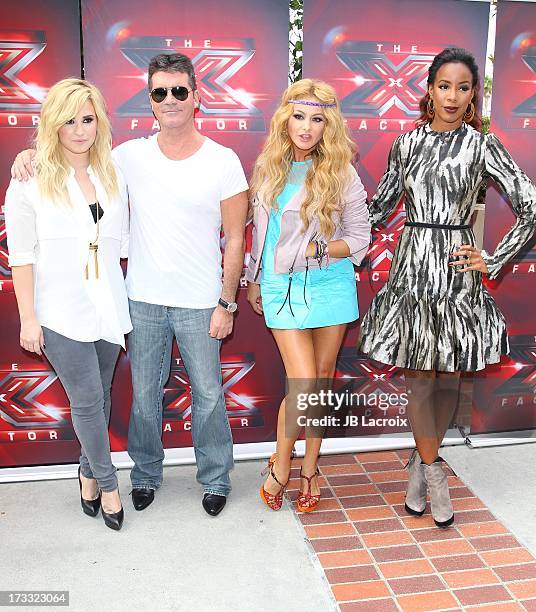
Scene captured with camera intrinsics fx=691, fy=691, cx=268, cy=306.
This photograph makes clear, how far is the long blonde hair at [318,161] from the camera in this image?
2.89 meters

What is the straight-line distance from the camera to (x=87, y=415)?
2930 millimetres

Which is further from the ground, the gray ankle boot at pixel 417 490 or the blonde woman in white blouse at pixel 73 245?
the blonde woman in white blouse at pixel 73 245

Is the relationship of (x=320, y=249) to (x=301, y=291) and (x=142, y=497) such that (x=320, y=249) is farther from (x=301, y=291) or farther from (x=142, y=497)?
(x=142, y=497)

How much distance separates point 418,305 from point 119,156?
1.46 meters

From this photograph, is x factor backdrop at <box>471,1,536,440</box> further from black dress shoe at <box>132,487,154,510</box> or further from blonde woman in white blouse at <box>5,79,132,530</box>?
blonde woman in white blouse at <box>5,79,132,530</box>

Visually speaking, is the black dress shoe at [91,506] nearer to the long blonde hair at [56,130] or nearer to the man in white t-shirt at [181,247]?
the man in white t-shirt at [181,247]

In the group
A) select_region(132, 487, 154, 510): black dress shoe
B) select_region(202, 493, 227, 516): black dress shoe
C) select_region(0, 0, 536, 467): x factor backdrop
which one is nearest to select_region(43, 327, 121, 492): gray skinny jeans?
select_region(132, 487, 154, 510): black dress shoe

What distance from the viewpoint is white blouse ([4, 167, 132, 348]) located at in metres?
2.69

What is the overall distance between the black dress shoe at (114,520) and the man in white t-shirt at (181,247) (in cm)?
19

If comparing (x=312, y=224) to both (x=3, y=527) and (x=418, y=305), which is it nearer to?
(x=418, y=305)

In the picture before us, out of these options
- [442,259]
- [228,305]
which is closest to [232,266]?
[228,305]

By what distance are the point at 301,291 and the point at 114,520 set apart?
1310 millimetres

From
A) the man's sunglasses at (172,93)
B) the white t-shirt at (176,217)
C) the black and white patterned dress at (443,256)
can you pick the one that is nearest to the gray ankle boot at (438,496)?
the black and white patterned dress at (443,256)

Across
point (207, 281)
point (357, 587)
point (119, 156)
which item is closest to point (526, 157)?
point (207, 281)
